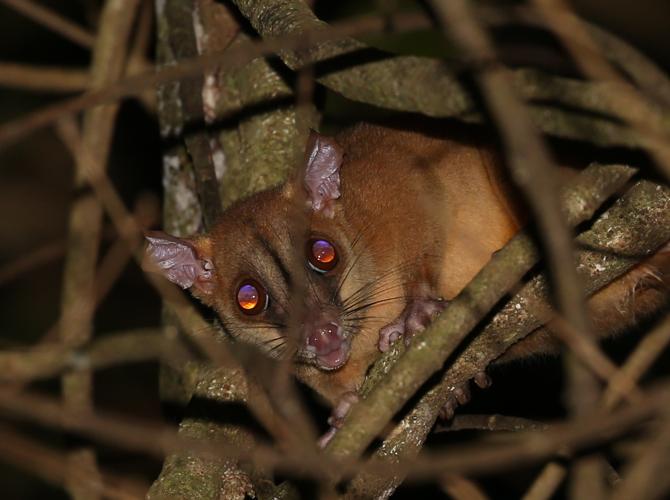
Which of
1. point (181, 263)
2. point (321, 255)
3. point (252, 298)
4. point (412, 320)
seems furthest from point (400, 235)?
point (181, 263)

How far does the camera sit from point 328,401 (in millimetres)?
5133

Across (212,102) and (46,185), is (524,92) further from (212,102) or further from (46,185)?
(46,185)

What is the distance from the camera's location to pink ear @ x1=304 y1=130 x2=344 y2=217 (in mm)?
4465

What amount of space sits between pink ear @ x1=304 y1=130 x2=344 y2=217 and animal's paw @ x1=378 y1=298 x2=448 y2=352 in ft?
2.30

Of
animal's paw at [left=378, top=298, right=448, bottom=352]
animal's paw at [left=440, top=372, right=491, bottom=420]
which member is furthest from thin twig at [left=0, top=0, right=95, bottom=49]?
animal's paw at [left=440, top=372, right=491, bottom=420]

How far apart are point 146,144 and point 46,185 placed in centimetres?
102

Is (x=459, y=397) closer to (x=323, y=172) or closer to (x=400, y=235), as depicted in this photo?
(x=400, y=235)

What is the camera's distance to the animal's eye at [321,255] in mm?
4719

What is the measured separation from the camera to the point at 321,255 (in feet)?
15.5

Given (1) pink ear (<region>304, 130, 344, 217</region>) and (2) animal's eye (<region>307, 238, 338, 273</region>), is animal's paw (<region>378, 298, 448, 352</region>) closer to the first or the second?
(2) animal's eye (<region>307, 238, 338, 273</region>)

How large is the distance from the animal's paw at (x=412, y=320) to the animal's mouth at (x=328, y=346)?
0.56 ft

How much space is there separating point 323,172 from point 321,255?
0.38 meters

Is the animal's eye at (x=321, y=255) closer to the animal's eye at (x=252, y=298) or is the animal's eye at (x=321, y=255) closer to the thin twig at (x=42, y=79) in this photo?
the animal's eye at (x=252, y=298)

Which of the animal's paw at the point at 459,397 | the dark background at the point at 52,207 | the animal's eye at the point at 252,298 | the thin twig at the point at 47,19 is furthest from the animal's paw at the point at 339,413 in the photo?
the dark background at the point at 52,207
